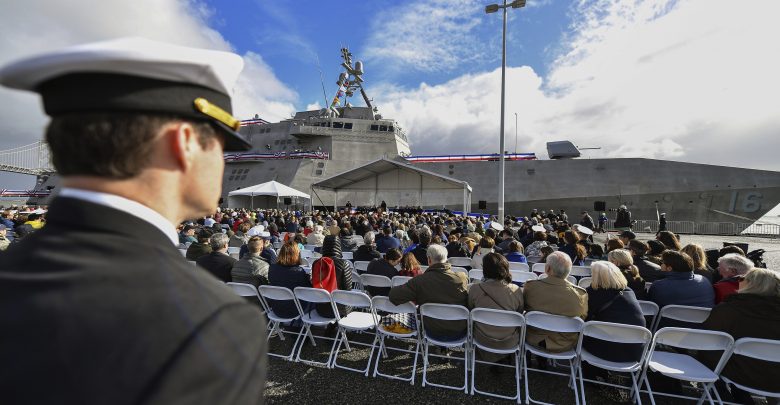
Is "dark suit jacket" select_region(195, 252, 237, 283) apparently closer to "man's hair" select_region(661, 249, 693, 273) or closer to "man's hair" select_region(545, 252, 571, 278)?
"man's hair" select_region(545, 252, 571, 278)

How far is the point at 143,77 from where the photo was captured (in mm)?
802

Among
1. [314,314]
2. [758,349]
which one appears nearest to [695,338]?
[758,349]

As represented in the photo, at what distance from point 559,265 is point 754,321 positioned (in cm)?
171

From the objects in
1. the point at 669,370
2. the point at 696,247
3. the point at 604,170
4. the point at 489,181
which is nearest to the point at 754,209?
the point at 604,170

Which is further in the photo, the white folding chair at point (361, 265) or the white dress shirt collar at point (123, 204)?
the white folding chair at point (361, 265)

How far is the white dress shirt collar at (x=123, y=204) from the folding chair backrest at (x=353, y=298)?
3392 millimetres

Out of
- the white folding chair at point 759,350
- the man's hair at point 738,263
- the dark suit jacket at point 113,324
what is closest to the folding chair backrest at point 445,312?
the white folding chair at point 759,350

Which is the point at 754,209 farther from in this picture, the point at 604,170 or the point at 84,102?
the point at 84,102

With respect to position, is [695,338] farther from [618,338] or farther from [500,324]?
[500,324]

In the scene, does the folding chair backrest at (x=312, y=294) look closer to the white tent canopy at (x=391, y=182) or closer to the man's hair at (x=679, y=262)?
the man's hair at (x=679, y=262)

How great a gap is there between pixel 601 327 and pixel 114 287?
3867 millimetres

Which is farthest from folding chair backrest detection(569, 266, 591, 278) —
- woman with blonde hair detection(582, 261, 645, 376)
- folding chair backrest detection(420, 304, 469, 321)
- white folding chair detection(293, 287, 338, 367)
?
white folding chair detection(293, 287, 338, 367)

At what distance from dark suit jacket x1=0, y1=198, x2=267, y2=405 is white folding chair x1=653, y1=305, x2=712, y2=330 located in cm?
498

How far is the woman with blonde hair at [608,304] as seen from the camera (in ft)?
11.7
